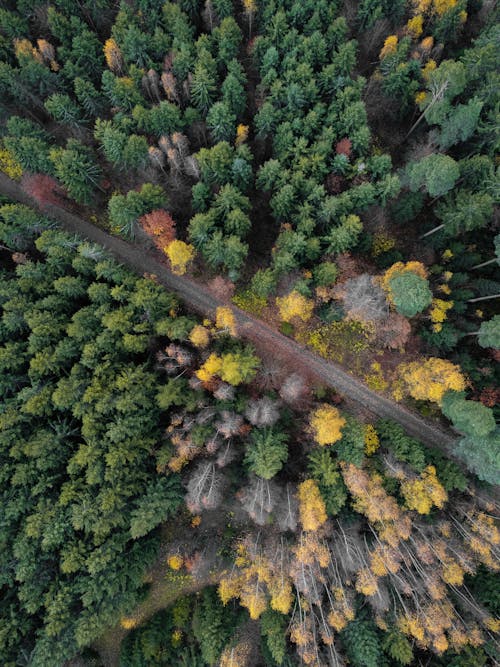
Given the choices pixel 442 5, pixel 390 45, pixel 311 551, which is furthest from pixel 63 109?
pixel 311 551

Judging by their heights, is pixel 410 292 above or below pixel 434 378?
above

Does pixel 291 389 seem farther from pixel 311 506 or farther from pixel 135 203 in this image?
pixel 135 203

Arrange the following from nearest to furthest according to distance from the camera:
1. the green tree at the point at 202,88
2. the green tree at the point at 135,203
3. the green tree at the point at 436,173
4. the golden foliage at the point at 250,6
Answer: the green tree at the point at 436,173, the green tree at the point at 135,203, the green tree at the point at 202,88, the golden foliage at the point at 250,6

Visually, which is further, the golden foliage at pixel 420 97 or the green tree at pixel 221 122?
the golden foliage at pixel 420 97

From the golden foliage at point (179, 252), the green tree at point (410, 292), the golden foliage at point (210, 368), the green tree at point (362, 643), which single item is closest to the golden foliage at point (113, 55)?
the golden foliage at point (179, 252)

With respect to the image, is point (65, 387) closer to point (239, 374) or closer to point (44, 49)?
point (239, 374)

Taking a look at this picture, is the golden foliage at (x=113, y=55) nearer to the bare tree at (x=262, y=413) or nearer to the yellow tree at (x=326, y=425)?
the bare tree at (x=262, y=413)
